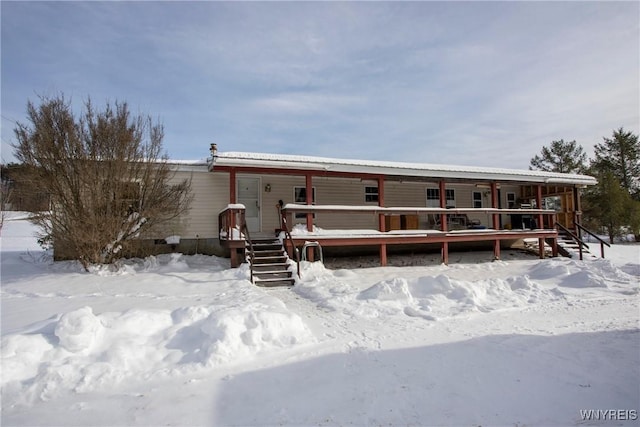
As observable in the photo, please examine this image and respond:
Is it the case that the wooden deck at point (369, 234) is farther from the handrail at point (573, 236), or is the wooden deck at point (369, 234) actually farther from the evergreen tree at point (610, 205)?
the evergreen tree at point (610, 205)

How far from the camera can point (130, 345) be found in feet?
15.3

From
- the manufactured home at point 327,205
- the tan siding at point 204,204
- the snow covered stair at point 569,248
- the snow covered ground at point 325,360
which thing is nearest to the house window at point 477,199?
the manufactured home at point 327,205

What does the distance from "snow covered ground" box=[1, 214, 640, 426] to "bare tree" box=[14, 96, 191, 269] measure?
2208 millimetres

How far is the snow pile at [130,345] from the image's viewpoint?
13.0ft

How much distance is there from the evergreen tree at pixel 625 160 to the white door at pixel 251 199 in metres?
36.9

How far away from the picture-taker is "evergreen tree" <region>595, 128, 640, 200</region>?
3503cm

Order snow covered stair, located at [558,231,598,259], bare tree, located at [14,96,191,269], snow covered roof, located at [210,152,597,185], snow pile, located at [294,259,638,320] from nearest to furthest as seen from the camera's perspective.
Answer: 1. snow pile, located at [294,259,638,320]
2. bare tree, located at [14,96,191,269]
3. snow covered roof, located at [210,152,597,185]
4. snow covered stair, located at [558,231,598,259]

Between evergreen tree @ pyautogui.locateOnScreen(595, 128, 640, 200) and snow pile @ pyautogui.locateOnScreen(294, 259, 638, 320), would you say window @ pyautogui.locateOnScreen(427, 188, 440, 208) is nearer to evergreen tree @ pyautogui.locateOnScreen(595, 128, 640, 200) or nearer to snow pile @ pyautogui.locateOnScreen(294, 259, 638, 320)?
snow pile @ pyautogui.locateOnScreen(294, 259, 638, 320)

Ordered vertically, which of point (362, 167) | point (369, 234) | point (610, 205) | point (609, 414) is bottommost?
point (609, 414)

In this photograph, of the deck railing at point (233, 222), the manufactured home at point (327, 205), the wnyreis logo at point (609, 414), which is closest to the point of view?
the wnyreis logo at point (609, 414)

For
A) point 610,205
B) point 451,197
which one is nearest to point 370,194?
point 451,197

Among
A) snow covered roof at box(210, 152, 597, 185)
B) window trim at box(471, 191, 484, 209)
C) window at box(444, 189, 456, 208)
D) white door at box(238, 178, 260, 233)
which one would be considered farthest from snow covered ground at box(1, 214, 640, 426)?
window trim at box(471, 191, 484, 209)

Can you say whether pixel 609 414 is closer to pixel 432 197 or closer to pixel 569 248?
pixel 432 197

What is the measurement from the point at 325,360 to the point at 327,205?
10052 mm
